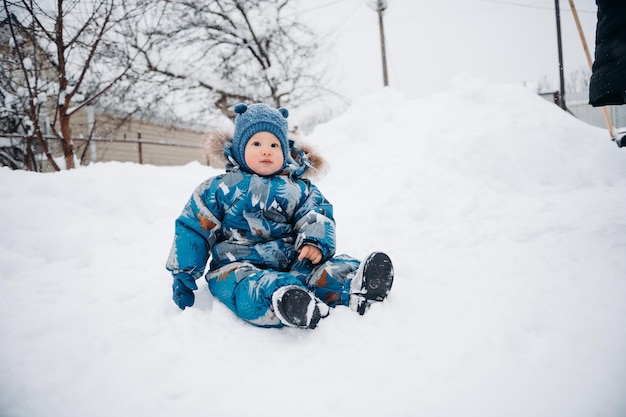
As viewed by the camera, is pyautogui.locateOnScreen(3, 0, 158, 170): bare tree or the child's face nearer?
the child's face

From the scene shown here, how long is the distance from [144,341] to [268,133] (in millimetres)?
1230

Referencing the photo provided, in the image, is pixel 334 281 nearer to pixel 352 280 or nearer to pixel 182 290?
pixel 352 280

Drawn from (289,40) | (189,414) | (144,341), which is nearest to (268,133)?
(144,341)

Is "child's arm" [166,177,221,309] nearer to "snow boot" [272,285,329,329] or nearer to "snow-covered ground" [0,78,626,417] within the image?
"snow-covered ground" [0,78,626,417]

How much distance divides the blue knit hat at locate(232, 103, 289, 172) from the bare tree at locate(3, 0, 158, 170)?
2901 mm

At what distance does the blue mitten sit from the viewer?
1579mm

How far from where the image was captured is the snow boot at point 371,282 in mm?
1522

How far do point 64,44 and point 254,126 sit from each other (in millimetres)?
3150

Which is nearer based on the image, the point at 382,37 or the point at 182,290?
the point at 182,290

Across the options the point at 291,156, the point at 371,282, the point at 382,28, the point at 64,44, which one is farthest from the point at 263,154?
the point at 382,28

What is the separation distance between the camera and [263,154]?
73.2 inches

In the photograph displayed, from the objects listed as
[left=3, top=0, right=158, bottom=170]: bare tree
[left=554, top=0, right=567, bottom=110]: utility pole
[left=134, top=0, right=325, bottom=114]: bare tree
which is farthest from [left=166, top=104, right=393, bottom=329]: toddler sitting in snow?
[left=554, top=0, right=567, bottom=110]: utility pole

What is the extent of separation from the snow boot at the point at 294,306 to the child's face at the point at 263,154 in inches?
31.6

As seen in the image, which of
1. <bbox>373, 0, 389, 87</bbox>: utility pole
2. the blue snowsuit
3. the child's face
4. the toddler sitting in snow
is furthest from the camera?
<bbox>373, 0, 389, 87</bbox>: utility pole
